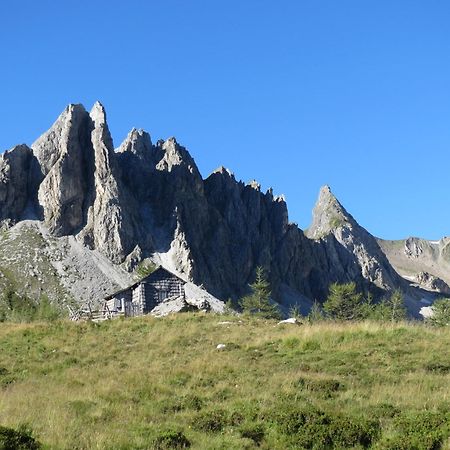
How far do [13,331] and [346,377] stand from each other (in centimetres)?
1895

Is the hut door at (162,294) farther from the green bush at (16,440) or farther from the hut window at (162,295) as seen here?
the green bush at (16,440)

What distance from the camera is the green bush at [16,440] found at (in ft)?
31.6

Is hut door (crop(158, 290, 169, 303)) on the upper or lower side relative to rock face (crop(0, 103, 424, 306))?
lower

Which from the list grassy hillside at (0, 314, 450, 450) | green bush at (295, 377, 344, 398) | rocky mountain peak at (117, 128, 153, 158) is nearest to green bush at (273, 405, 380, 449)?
grassy hillside at (0, 314, 450, 450)

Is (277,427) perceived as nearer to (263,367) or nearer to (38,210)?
(263,367)

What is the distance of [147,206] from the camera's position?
163 metres

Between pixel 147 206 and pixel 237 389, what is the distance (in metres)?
150

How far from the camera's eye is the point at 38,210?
473 feet

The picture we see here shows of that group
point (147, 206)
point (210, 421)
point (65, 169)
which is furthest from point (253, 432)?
point (147, 206)

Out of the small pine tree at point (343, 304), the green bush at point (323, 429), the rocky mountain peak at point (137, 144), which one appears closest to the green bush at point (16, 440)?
the green bush at point (323, 429)

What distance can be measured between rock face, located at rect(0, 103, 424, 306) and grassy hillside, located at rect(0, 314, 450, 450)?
116001 millimetres

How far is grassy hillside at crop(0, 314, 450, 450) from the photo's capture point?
10828 mm

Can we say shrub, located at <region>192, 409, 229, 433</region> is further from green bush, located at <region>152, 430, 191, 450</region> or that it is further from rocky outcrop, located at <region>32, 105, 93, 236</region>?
rocky outcrop, located at <region>32, 105, 93, 236</region>

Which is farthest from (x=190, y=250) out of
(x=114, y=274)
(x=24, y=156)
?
(x=24, y=156)
